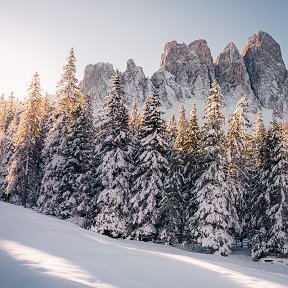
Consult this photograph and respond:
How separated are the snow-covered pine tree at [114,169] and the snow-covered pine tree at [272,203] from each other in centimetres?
1300

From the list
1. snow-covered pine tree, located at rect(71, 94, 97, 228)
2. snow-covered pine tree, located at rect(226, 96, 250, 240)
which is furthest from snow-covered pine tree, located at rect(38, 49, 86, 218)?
snow-covered pine tree, located at rect(226, 96, 250, 240)

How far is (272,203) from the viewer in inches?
1308

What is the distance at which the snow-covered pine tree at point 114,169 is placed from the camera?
3189cm

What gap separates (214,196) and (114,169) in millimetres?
9463

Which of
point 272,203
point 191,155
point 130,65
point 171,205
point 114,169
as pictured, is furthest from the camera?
point 130,65

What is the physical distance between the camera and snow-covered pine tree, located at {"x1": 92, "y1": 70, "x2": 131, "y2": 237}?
105ft

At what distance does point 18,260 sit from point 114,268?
2.60 meters

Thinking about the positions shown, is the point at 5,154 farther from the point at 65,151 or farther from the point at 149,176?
the point at 149,176

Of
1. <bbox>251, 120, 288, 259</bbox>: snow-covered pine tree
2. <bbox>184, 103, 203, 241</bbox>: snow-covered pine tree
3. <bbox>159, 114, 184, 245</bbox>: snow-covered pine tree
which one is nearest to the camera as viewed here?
<bbox>251, 120, 288, 259</bbox>: snow-covered pine tree

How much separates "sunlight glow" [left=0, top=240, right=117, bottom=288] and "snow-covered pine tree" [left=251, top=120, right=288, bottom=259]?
86.1 ft

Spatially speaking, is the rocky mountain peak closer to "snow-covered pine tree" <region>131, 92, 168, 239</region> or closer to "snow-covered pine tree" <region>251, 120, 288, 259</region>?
"snow-covered pine tree" <region>131, 92, 168, 239</region>

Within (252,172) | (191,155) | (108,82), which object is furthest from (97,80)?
(191,155)

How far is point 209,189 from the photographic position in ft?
104

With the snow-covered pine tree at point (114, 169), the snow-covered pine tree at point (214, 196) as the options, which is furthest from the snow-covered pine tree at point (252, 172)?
the snow-covered pine tree at point (114, 169)
